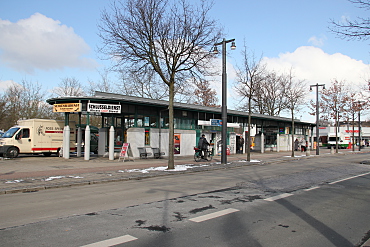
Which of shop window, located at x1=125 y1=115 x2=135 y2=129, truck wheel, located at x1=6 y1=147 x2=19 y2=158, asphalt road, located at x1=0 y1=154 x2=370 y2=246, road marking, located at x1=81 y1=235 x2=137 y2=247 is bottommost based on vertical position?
asphalt road, located at x1=0 y1=154 x2=370 y2=246

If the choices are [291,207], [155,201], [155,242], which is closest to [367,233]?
[291,207]

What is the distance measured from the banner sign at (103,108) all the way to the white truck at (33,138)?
535cm

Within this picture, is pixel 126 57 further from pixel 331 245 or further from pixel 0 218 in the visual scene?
pixel 331 245

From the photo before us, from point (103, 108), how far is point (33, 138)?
21.5 feet

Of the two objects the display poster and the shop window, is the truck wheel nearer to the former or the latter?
the shop window

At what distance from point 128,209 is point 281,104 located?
1875 inches

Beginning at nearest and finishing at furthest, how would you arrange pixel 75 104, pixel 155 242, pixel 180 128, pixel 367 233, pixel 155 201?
pixel 155 242 → pixel 367 233 → pixel 155 201 → pixel 75 104 → pixel 180 128

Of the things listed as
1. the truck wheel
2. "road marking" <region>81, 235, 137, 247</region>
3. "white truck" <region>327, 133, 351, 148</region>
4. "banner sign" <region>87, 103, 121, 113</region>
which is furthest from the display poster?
"white truck" <region>327, 133, 351, 148</region>

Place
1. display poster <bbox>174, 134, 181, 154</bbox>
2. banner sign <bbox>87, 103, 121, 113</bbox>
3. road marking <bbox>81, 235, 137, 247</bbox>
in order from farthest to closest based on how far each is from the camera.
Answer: display poster <bbox>174, 134, 181, 154</bbox>
banner sign <bbox>87, 103, 121, 113</bbox>
road marking <bbox>81, 235, 137, 247</bbox>

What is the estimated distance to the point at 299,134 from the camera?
43.1 m

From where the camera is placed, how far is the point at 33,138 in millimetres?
22719

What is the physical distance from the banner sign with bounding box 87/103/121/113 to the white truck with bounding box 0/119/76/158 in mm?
5349

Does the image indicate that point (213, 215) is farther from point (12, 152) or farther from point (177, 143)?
point (12, 152)

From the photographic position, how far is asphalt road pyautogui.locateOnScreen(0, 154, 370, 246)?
5.17 m
